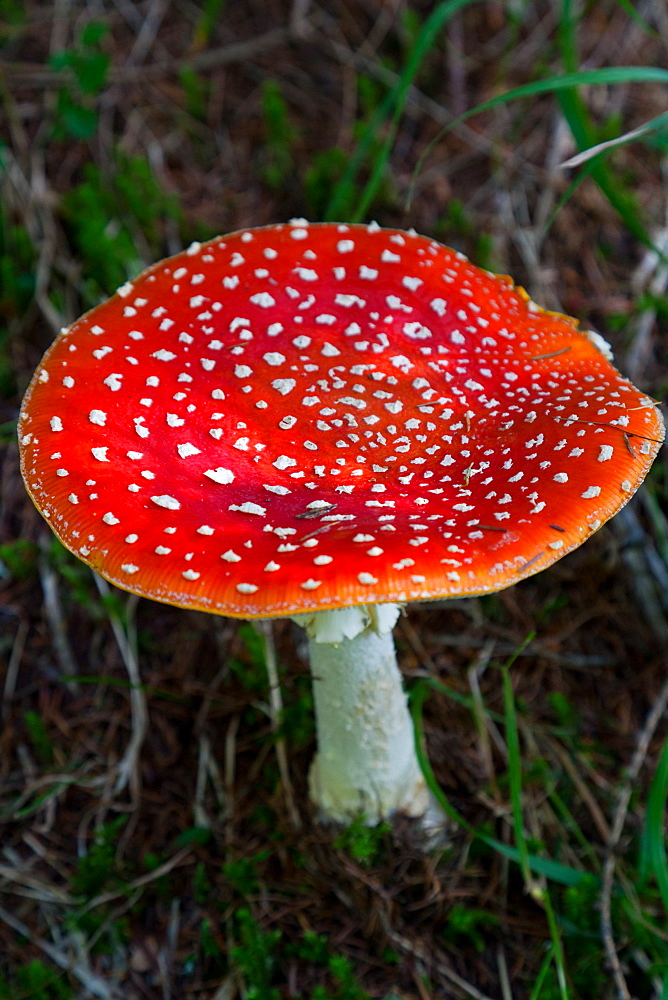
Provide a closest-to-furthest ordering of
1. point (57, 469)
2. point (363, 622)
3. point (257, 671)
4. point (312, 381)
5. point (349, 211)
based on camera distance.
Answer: point (57, 469)
point (363, 622)
point (312, 381)
point (257, 671)
point (349, 211)

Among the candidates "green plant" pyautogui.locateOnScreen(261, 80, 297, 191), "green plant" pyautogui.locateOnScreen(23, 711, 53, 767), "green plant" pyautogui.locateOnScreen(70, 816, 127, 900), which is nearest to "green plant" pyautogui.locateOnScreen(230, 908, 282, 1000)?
"green plant" pyautogui.locateOnScreen(70, 816, 127, 900)

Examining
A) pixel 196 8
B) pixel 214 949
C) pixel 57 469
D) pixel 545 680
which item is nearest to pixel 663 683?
pixel 545 680

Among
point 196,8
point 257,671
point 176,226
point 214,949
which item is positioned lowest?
point 214,949

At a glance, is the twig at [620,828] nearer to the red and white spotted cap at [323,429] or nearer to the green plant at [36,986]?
the red and white spotted cap at [323,429]

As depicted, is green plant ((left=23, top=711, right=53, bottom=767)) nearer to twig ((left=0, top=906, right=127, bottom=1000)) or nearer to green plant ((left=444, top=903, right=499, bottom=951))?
twig ((left=0, top=906, right=127, bottom=1000))

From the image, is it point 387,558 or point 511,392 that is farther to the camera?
point 511,392

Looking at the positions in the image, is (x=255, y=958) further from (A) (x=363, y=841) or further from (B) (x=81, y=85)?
(B) (x=81, y=85)

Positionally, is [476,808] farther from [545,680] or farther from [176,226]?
[176,226]

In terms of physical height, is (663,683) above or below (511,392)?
below

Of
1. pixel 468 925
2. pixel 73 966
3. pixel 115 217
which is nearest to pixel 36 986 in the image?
pixel 73 966
